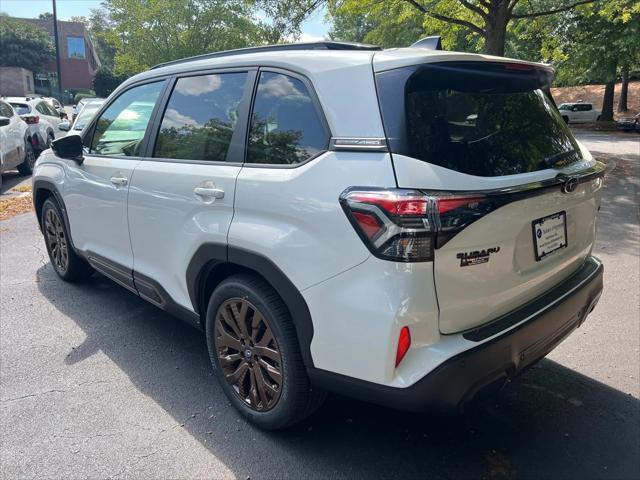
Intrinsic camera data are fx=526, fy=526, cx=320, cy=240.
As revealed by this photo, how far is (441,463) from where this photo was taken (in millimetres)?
2504

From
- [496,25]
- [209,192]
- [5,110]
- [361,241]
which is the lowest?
[361,241]

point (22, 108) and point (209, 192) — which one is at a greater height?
point (22, 108)

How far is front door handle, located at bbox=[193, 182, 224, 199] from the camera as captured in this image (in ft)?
8.78

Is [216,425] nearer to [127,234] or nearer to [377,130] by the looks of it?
[127,234]

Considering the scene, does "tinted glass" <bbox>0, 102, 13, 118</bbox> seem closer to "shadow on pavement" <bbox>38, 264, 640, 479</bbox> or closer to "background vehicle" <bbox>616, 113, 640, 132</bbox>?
"shadow on pavement" <bbox>38, 264, 640, 479</bbox>

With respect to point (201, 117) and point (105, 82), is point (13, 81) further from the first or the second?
point (201, 117)

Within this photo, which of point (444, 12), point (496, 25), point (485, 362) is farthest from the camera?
point (444, 12)

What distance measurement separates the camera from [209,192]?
2723 mm

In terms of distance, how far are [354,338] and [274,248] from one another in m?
0.55

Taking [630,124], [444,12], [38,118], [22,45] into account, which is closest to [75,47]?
[22,45]

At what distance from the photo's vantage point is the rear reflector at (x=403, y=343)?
1.99 meters

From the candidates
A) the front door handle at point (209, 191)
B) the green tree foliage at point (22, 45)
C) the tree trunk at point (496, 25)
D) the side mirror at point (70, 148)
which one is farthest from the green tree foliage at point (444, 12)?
the green tree foliage at point (22, 45)

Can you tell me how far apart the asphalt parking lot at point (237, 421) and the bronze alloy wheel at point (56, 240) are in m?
0.78

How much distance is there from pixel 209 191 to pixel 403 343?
1.31 metres
